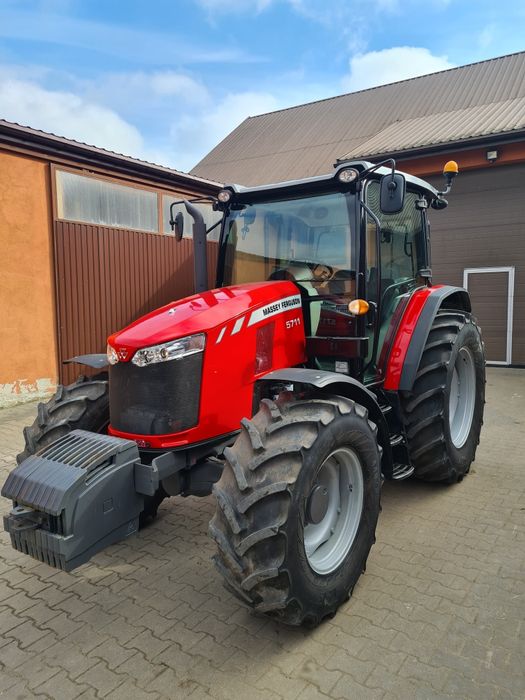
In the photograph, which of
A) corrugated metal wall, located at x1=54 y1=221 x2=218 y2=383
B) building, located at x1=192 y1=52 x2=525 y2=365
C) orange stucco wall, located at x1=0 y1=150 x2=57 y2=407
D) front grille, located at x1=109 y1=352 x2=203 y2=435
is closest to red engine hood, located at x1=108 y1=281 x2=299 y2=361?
front grille, located at x1=109 y1=352 x2=203 y2=435

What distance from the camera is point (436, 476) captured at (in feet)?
12.9

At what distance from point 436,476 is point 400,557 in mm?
1035

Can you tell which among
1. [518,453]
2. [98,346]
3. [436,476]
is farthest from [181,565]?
[98,346]

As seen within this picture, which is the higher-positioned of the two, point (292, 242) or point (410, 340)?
point (292, 242)

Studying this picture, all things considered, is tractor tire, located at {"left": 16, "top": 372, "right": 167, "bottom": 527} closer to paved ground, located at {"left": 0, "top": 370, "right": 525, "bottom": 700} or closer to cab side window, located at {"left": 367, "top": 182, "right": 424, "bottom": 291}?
paved ground, located at {"left": 0, "top": 370, "right": 525, "bottom": 700}

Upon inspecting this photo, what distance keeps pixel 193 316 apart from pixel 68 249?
5423mm

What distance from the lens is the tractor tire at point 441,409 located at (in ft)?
12.1

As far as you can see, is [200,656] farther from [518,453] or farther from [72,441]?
[518,453]

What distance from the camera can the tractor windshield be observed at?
128 inches

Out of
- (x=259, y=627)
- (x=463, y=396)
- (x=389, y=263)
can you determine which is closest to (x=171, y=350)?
(x=259, y=627)

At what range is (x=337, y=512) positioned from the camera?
2.72 metres

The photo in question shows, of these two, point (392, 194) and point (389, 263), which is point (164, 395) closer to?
point (392, 194)

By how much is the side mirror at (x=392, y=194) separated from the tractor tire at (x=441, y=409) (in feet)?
4.23

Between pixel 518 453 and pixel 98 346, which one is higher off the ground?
pixel 98 346
